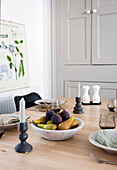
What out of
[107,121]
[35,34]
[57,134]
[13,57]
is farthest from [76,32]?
[57,134]

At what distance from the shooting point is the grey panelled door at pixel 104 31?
3156mm

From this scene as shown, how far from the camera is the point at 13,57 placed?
2637mm

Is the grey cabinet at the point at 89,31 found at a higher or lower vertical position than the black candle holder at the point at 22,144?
higher

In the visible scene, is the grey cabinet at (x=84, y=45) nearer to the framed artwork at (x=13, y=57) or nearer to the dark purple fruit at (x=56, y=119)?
the framed artwork at (x=13, y=57)

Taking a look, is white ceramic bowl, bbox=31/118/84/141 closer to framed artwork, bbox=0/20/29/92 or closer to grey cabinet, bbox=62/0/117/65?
framed artwork, bbox=0/20/29/92

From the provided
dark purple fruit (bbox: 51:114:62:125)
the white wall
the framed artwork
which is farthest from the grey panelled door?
dark purple fruit (bbox: 51:114:62:125)

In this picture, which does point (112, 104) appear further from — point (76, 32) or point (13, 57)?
point (76, 32)

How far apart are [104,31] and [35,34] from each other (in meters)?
1.06

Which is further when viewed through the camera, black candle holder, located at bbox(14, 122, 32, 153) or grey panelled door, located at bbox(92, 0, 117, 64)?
grey panelled door, located at bbox(92, 0, 117, 64)

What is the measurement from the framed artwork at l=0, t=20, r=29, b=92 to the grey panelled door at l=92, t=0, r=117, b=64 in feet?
3.72

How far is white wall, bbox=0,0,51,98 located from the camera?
2680 mm

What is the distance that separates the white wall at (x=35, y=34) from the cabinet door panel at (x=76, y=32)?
31 centimetres

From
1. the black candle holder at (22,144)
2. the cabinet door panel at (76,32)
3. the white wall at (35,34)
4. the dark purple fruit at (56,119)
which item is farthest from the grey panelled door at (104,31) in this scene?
the black candle holder at (22,144)

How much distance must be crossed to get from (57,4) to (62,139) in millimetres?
2977
